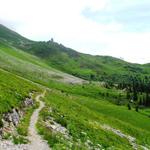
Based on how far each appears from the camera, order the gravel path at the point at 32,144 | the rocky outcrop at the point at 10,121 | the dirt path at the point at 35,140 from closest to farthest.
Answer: the gravel path at the point at 32,144, the dirt path at the point at 35,140, the rocky outcrop at the point at 10,121

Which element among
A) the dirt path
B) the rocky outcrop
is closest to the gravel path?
the dirt path

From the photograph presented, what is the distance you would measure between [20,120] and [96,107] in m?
82.1

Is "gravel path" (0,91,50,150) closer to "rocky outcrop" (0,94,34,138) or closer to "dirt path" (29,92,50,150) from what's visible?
"dirt path" (29,92,50,150)

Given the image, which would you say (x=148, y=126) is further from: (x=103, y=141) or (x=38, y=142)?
(x=38, y=142)

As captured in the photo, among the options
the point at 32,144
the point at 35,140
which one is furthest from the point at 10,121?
the point at 32,144

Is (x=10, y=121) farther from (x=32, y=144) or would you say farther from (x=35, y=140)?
(x=32, y=144)

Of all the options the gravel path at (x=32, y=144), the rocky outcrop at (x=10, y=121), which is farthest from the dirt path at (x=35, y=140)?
the rocky outcrop at (x=10, y=121)

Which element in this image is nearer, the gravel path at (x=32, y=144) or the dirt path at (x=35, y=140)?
the gravel path at (x=32, y=144)

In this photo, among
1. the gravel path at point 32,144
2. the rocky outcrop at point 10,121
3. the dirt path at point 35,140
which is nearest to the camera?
Result: the gravel path at point 32,144

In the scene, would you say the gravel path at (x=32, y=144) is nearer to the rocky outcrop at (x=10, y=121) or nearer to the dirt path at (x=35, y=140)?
the dirt path at (x=35, y=140)

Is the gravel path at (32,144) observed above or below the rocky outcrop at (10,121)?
below

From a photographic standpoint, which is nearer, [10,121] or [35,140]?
[35,140]

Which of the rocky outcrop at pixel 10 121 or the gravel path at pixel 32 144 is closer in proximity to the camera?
the gravel path at pixel 32 144

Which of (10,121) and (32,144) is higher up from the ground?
(10,121)
